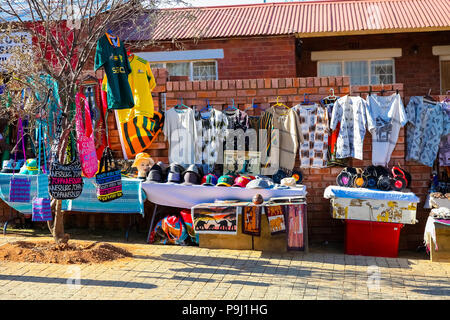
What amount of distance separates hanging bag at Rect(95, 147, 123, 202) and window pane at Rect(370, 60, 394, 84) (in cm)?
871

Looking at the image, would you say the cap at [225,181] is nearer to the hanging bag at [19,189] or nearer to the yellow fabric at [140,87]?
the yellow fabric at [140,87]

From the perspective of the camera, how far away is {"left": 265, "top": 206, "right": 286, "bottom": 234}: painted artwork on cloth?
26.1 ft

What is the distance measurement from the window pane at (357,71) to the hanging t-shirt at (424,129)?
5498 millimetres

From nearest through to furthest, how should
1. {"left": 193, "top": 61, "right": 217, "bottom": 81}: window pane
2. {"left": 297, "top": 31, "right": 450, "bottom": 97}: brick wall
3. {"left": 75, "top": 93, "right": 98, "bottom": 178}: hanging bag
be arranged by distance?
{"left": 75, "top": 93, "right": 98, "bottom": 178}: hanging bag → {"left": 193, "top": 61, "right": 217, "bottom": 81}: window pane → {"left": 297, "top": 31, "right": 450, "bottom": 97}: brick wall

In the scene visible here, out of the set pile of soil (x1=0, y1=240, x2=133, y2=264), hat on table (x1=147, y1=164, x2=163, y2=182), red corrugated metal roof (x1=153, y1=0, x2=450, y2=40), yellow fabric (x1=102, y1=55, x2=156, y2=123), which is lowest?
pile of soil (x1=0, y1=240, x2=133, y2=264)

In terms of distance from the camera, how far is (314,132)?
9094 mm

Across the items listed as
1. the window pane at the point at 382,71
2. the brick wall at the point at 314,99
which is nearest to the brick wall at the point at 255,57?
the window pane at the point at 382,71

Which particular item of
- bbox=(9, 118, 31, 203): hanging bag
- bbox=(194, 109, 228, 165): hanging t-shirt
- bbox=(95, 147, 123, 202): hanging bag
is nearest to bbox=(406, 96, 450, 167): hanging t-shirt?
bbox=(194, 109, 228, 165): hanging t-shirt

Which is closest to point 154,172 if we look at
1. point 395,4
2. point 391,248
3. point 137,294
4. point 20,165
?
point 20,165

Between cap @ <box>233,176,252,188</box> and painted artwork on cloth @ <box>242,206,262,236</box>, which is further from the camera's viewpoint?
cap @ <box>233,176,252,188</box>

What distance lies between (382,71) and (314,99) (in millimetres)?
6158

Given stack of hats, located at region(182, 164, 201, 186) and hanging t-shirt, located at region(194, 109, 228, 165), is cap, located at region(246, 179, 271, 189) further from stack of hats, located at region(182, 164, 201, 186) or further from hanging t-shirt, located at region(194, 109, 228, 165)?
hanging t-shirt, located at region(194, 109, 228, 165)

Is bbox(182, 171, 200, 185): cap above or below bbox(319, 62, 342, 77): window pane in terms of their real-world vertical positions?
below

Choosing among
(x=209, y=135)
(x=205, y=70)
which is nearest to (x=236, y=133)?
(x=209, y=135)
